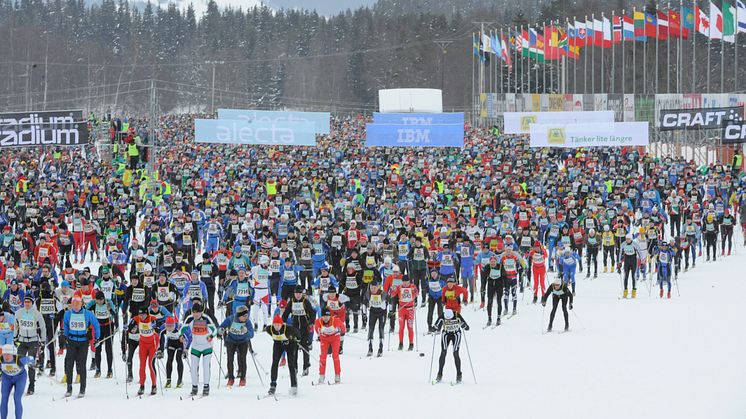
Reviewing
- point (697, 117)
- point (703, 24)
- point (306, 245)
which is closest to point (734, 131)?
point (697, 117)

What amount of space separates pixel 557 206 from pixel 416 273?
840cm

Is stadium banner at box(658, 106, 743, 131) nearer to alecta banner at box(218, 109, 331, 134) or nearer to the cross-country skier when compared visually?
alecta banner at box(218, 109, 331, 134)

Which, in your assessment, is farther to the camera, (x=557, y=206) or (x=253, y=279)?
(x=557, y=206)

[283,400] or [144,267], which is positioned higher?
[144,267]

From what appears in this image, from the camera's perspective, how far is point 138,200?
32.0m

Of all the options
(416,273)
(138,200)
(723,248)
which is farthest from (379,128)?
(416,273)

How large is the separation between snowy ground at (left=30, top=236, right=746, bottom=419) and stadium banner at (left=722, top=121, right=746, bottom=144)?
703 inches

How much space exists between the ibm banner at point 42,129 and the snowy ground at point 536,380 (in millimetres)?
19085

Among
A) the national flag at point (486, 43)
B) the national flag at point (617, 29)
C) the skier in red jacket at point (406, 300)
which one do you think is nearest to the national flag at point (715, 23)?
the national flag at point (617, 29)

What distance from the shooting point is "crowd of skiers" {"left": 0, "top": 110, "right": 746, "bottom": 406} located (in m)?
15.2

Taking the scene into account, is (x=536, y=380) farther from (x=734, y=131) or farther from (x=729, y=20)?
(x=729, y=20)

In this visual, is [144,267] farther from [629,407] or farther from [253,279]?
[629,407]

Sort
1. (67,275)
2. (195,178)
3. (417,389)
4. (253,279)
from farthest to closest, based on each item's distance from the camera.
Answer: (195,178) < (253,279) < (67,275) < (417,389)

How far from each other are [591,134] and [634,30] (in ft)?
51.1
